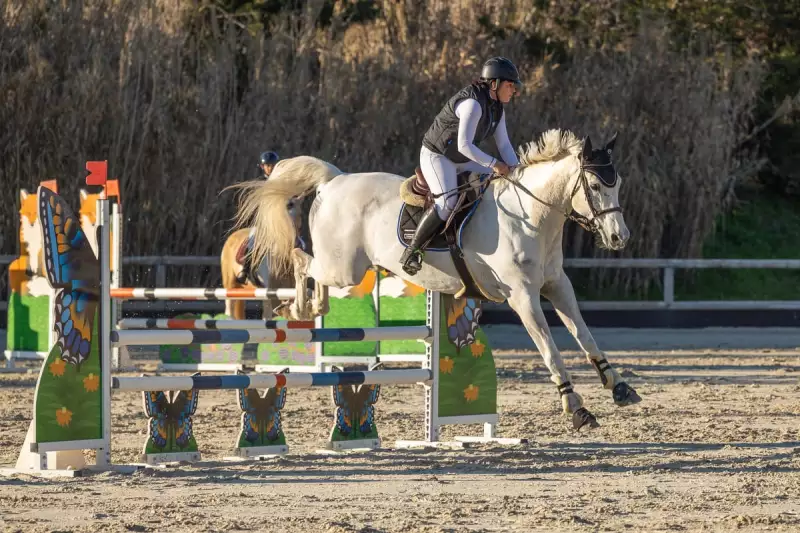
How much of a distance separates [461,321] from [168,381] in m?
1.80

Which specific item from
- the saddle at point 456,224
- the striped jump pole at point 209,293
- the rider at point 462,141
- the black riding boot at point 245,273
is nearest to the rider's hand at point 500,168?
the rider at point 462,141

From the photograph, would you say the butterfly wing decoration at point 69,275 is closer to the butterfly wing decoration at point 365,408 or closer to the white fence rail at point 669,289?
the butterfly wing decoration at point 365,408

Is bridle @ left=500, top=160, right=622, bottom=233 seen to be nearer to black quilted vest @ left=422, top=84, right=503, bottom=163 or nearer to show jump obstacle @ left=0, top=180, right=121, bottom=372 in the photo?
black quilted vest @ left=422, top=84, right=503, bottom=163

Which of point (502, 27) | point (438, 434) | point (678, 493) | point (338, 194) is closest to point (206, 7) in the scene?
point (502, 27)

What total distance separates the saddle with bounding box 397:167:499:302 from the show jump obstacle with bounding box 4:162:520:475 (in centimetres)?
16

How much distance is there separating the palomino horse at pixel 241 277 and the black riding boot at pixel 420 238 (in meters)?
3.90

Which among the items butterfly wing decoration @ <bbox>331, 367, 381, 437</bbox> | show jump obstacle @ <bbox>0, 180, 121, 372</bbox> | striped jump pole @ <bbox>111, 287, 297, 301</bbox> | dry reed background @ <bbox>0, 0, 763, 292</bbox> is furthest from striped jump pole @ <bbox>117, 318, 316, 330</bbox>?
dry reed background @ <bbox>0, 0, 763, 292</bbox>

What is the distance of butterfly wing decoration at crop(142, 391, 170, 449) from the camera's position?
6156 mm

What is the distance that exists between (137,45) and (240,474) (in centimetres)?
1082

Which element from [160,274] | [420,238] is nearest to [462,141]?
[420,238]

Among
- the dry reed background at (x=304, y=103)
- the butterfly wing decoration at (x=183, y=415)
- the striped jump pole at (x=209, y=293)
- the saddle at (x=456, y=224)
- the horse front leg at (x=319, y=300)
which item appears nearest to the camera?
the butterfly wing decoration at (x=183, y=415)

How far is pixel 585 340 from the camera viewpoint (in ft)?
22.3

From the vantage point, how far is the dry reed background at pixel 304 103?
612 inches

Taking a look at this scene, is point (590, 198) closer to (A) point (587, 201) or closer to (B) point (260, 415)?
(A) point (587, 201)
